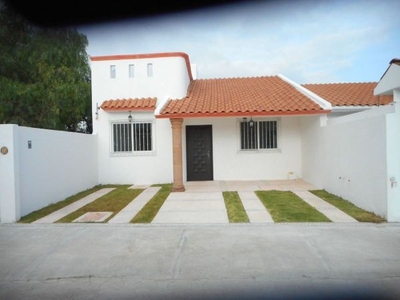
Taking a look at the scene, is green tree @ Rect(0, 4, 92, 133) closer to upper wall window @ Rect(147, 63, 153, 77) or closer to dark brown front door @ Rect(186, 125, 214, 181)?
upper wall window @ Rect(147, 63, 153, 77)

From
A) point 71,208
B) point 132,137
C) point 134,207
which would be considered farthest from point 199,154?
point 71,208

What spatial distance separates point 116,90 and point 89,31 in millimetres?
11832

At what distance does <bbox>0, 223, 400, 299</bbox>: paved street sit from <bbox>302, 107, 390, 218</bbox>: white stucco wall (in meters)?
1.14

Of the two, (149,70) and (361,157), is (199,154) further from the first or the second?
(361,157)

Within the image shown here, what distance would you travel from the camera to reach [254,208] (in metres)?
7.88

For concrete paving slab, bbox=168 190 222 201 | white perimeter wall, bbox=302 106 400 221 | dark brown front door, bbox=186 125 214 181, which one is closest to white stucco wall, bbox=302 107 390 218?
white perimeter wall, bbox=302 106 400 221

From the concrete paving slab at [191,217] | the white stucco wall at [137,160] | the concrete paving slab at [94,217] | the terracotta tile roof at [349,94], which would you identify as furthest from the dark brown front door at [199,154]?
the concrete paving slab at [94,217]

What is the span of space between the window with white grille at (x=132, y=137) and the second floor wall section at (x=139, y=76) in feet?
3.88

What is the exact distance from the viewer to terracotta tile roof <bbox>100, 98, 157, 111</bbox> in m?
11.8

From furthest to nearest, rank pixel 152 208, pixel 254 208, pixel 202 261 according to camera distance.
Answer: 1. pixel 152 208
2. pixel 254 208
3. pixel 202 261

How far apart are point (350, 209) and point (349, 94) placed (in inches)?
278

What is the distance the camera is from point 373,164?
6.88 meters

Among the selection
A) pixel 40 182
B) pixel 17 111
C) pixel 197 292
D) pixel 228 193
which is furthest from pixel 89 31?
pixel 17 111

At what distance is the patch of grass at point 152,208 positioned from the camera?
702 centimetres
